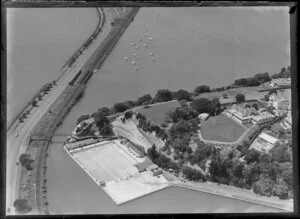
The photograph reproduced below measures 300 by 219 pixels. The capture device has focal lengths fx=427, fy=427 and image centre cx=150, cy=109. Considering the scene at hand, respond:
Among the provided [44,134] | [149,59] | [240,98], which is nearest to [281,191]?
[240,98]

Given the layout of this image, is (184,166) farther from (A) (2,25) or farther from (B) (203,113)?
(A) (2,25)

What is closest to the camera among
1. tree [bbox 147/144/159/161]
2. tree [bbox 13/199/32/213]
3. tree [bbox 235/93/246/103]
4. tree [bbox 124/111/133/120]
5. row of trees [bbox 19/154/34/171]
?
tree [bbox 13/199/32/213]

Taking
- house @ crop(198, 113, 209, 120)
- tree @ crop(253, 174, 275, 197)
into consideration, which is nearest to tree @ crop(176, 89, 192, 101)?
house @ crop(198, 113, 209, 120)

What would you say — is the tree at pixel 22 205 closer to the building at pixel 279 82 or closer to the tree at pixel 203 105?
the tree at pixel 203 105

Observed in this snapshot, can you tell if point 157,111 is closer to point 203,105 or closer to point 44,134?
point 203,105

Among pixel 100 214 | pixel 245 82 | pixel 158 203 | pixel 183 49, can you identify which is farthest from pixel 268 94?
pixel 100 214

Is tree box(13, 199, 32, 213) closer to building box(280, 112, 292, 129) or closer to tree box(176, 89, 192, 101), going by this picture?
tree box(176, 89, 192, 101)

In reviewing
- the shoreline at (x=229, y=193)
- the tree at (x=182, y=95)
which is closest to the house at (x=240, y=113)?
the tree at (x=182, y=95)
